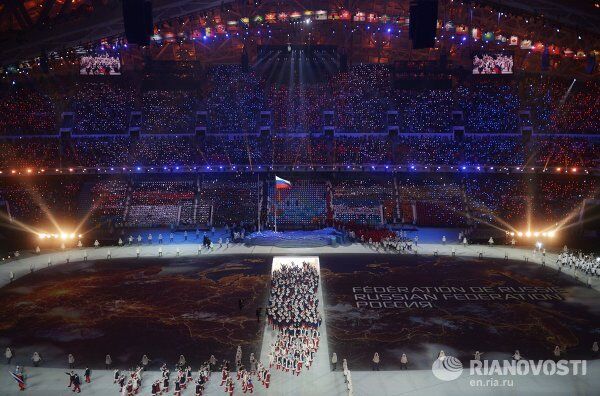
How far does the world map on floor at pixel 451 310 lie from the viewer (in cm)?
2498

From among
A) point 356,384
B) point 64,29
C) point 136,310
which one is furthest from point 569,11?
point 64,29

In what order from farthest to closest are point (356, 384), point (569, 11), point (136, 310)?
point (569, 11) → point (136, 310) → point (356, 384)

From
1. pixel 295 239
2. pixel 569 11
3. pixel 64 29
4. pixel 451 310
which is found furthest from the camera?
pixel 64 29

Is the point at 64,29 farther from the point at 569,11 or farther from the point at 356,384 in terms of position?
the point at 569,11

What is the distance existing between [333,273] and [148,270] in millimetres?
14072

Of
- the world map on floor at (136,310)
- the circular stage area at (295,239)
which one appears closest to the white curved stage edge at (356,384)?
the world map on floor at (136,310)

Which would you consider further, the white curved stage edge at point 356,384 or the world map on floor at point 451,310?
the world map on floor at point 451,310

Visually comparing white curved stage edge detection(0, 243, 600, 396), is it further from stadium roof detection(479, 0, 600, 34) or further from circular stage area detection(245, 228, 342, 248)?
stadium roof detection(479, 0, 600, 34)

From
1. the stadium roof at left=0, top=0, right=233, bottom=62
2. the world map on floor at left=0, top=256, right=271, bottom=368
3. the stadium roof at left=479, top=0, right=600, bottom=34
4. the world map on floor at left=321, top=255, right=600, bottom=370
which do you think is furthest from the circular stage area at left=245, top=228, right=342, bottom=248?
the stadium roof at left=479, top=0, right=600, bottom=34

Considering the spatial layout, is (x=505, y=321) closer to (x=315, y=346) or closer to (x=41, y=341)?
(x=315, y=346)

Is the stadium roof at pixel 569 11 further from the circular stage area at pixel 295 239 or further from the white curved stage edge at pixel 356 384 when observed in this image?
the white curved stage edge at pixel 356 384

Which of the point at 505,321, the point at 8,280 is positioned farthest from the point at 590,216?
the point at 8,280

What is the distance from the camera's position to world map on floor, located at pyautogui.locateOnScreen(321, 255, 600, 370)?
984 inches

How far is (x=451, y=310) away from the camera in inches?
1184
